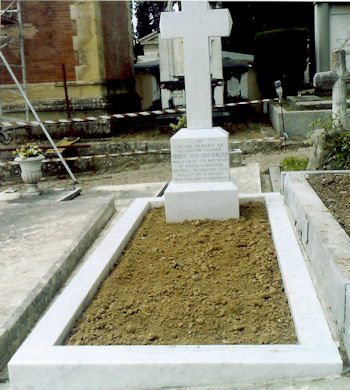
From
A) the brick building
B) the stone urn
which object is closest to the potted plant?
the stone urn

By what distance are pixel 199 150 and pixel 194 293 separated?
1860mm

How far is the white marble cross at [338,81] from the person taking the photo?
215 inches

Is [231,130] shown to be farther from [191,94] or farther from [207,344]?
[207,344]

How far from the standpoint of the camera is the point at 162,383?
2.23 m

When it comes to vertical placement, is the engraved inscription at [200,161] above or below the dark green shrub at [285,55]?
below

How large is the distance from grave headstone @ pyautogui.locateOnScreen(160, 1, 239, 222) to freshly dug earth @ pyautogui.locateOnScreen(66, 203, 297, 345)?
0.84 ft

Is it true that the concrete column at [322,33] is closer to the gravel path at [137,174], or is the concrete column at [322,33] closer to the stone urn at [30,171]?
the gravel path at [137,174]

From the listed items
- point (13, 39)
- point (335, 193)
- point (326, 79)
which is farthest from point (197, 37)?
point (13, 39)

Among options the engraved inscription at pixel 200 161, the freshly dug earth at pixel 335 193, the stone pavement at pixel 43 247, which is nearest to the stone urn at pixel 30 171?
the stone pavement at pixel 43 247

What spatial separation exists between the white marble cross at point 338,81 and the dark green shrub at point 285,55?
320 inches

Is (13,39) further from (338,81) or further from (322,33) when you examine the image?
(338,81)

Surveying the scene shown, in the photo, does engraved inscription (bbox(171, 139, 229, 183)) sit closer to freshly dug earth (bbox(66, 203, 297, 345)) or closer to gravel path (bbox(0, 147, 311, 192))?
freshly dug earth (bbox(66, 203, 297, 345))

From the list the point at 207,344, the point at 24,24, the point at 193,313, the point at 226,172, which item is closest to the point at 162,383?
the point at 207,344

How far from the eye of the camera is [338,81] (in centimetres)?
550
